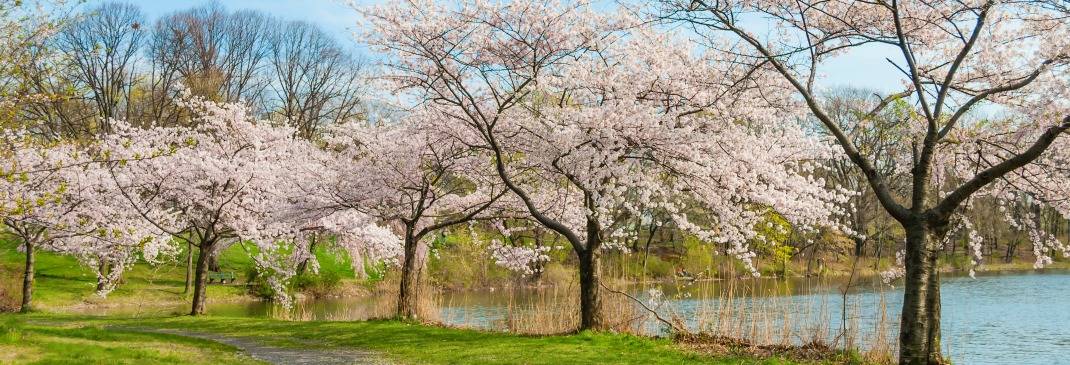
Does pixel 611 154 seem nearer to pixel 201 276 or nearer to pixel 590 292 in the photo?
pixel 590 292

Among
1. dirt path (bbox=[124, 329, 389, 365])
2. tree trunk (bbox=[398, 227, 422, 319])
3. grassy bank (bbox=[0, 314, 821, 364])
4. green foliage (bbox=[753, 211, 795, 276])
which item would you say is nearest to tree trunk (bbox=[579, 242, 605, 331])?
grassy bank (bbox=[0, 314, 821, 364])

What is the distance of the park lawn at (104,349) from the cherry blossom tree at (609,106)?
5514 millimetres

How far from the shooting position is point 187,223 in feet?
72.3

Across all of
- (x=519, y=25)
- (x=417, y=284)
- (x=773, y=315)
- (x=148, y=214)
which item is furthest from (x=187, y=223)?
(x=773, y=315)

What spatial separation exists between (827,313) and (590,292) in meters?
4.01

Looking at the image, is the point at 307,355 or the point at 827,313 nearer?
the point at 307,355

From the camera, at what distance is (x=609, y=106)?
12.5 meters

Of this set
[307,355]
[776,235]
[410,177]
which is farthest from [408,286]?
[776,235]

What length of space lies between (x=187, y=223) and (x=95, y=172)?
2718mm

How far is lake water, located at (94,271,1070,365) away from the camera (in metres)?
13.0

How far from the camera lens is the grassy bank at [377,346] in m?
10.6

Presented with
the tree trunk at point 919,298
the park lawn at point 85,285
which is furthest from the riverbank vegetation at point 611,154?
the park lawn at point 85,285

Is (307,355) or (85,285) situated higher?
(85,285)

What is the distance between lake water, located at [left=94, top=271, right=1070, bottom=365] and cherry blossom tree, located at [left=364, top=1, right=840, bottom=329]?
1.47 meters
